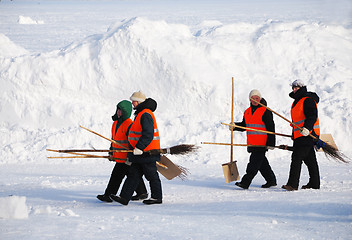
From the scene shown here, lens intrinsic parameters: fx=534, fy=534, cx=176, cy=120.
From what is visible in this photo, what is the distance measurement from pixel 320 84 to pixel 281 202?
9.12 meters

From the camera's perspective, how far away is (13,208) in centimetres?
541

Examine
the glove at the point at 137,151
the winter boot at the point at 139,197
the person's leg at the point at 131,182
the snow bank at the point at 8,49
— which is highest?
the snow bank at the point at 8,49

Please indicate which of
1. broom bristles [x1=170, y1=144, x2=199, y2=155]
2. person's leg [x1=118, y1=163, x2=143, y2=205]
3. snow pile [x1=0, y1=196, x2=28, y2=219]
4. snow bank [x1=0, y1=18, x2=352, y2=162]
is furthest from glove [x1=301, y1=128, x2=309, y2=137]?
snow bank [x1=0, y1=18, x2=352, y2=162]

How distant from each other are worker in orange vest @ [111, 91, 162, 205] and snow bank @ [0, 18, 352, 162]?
203 inches

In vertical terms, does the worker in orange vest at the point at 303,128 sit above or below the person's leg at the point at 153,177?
above

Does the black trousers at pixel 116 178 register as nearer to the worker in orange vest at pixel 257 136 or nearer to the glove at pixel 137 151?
the glove at pixel 137 151

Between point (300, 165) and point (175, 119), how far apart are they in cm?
550

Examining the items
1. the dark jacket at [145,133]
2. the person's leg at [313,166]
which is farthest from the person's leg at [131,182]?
the person's leg at [313,166]

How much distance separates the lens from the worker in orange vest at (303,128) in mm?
7059

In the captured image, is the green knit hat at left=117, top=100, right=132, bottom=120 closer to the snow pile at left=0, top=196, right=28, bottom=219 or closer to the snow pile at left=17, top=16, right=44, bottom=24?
the snow pile at left=0, top=196, right=28, bottom=219

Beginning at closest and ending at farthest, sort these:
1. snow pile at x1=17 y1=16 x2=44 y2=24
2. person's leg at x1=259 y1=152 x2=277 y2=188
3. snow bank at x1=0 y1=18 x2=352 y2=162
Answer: person's leg at x1=259 y1=152 x2=277 y2=188, snow bank at x1=0 y1=18 x2=352 y2=162, snow pile at x1=17 y1=16 x2=44 y2=24

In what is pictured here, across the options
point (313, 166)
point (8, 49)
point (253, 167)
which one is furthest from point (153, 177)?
point (8, 49)

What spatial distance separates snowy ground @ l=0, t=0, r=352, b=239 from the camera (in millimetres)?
→ 5172

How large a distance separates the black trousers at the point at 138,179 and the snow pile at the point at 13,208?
1.47 meters
